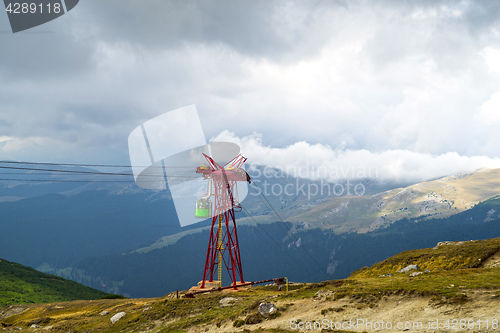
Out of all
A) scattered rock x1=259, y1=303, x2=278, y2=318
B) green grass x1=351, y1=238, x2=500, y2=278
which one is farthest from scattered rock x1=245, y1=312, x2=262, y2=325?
green grass x1=351, y1=238, x2=500, y2=278

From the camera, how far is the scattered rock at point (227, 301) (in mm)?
42734

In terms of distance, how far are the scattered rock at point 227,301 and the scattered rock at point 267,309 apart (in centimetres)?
1012

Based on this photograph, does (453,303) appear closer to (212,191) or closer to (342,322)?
(342,322)

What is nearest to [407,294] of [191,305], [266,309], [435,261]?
[266,309]

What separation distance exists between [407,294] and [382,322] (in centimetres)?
532

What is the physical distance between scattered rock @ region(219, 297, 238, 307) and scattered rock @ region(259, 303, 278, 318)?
33.2 feet

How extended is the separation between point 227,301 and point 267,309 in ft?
39.5

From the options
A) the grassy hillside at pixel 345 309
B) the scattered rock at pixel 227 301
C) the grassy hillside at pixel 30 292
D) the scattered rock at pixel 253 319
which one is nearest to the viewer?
the grassy hillside at pixel 345 309

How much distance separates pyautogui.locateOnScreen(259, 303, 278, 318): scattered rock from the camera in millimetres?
32781

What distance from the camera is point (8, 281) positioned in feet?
609

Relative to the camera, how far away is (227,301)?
4378 centimetres

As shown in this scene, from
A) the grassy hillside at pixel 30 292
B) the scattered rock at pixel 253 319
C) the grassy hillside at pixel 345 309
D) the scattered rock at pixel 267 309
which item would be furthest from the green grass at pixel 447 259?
the grassy hillside at pixel 30 292

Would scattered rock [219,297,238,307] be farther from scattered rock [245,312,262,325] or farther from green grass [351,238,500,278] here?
→ green grass [351,238,500,278]

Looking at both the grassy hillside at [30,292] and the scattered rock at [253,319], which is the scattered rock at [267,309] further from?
the grassy hillside at [30,292]
